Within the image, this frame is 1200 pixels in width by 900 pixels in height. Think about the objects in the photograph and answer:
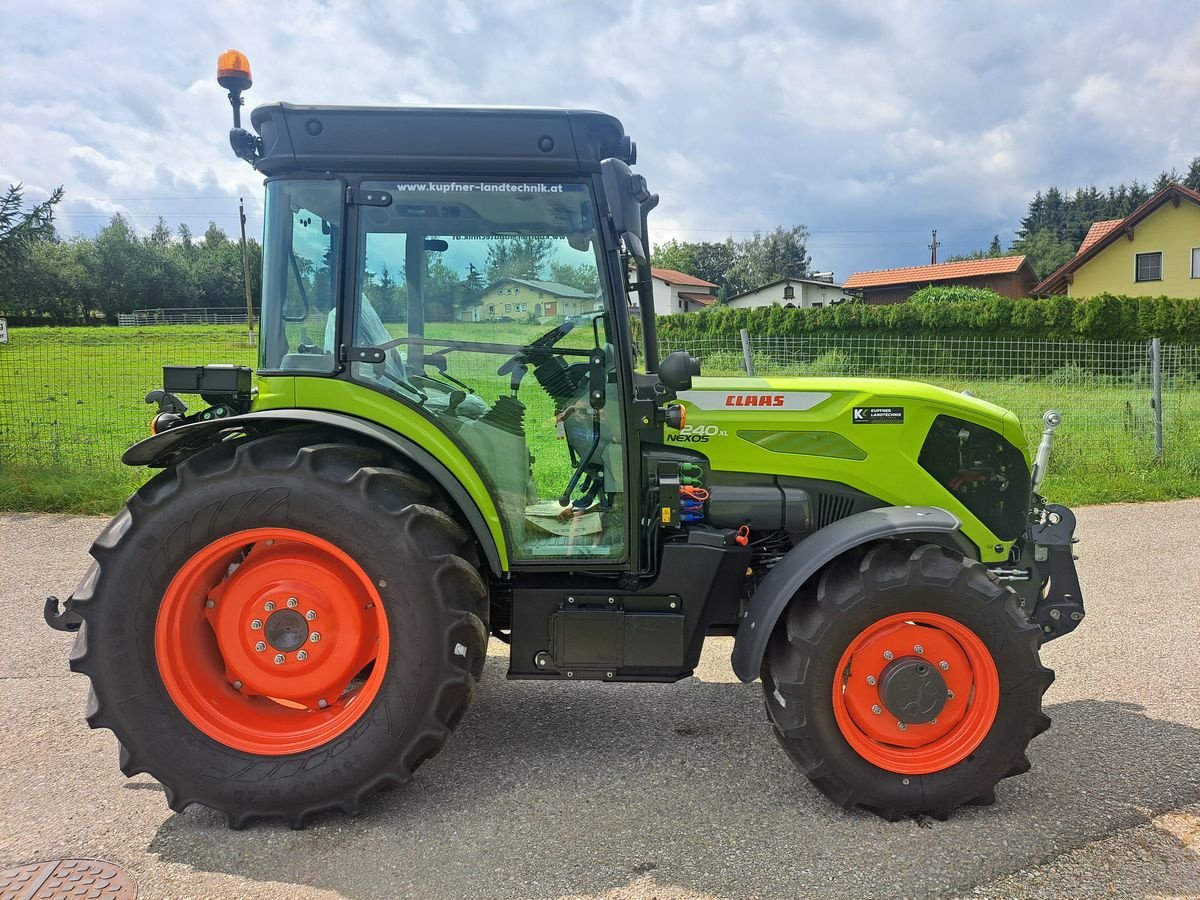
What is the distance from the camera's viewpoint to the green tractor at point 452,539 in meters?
2.84

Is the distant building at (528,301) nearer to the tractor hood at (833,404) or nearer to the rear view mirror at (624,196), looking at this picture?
the rear view mirror at (624,196)

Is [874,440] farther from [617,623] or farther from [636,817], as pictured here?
[636,817]

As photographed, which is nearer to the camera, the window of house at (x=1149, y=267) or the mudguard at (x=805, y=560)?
the mudguard at (x=805, y=560)

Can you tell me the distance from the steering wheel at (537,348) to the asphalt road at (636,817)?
1.59 meters

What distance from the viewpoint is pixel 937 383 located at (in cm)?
1065

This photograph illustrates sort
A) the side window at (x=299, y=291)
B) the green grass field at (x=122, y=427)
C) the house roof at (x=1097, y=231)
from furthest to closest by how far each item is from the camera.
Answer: the house roof at (x=1097, y=231)
the green grass field at (x=122, y=427)
the side window at (x=299, y=291)

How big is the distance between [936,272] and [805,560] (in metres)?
51.7

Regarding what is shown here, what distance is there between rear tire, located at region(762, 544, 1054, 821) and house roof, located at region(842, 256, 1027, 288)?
4878 cm

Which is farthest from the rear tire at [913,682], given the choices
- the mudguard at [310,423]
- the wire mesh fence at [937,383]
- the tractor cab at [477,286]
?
the wire mesh fence at [937,383]

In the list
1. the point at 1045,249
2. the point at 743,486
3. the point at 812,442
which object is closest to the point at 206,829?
the point at 743,486

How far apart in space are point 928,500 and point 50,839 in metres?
3.48

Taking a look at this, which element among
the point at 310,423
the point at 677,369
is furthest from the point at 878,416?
the point at 310,423

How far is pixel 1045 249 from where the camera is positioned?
75.2 m

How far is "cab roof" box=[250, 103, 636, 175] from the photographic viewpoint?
114 inches
